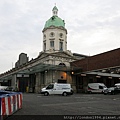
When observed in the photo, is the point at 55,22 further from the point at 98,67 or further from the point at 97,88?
the point at 98,67

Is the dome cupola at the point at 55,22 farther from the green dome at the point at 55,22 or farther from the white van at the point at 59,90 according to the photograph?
the white van at the point at 59,90

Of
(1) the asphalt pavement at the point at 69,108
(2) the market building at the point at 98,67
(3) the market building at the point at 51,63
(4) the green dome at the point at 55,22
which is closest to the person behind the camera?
(1) the asphalt pavement at the point at 69,108

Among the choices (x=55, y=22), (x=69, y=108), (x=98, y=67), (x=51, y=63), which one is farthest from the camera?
(x=55, y=22)

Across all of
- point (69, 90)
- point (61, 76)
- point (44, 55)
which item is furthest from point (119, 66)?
point (44, 55)

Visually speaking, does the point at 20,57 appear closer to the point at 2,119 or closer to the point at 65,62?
the point at 65,62

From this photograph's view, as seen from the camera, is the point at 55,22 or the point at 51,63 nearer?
the point at 51,63

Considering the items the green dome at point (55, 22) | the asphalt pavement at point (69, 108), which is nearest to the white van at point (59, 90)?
the asphalt pavement at point (69, 108)

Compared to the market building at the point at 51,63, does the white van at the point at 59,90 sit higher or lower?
lower

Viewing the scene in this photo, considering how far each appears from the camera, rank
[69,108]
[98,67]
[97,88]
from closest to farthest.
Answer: [69,108] → [98,67] → [97,88]

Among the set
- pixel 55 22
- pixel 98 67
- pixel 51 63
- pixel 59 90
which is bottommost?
pixel 59 90

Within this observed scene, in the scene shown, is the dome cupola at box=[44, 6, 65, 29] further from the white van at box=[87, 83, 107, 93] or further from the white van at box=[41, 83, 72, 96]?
the white van at box=[41, 83, 72, 96]

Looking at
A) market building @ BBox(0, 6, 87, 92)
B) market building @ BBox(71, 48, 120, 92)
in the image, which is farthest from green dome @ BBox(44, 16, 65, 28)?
market building @ BBox(71, 48, 120, 92)

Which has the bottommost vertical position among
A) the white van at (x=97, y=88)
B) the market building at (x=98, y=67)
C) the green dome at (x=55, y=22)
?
the white van at (x=97, y=88)

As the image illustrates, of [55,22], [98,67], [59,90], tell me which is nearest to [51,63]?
[98,67]
